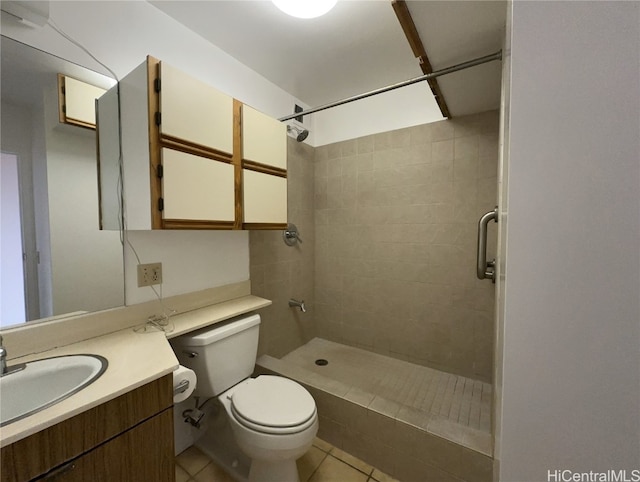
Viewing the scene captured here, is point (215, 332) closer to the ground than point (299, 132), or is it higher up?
closer to the ground

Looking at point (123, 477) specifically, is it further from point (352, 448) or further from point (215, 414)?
point (352, 448)

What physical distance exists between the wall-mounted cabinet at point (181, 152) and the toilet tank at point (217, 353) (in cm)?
54

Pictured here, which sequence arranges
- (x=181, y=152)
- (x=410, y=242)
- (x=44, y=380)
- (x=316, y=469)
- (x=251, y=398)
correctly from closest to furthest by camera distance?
1. (x=44, y=380)
2. (x=181, y=152)
3. (x=251, y=398)
4. (x=316, y=469)
5. (x=410, y=242)

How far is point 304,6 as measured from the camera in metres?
1.12

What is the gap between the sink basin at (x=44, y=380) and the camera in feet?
2.51

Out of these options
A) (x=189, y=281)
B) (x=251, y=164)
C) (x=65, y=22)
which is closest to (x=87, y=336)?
(x=189, y=281)

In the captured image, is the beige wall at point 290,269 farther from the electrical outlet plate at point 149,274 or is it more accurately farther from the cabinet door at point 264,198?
the electrical outlet plate at point 149,274

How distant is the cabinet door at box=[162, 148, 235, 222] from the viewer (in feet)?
3.49

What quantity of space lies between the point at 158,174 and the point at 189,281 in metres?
0.64

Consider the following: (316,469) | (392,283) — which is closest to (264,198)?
→ (392,283)

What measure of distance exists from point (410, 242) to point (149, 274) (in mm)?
1768

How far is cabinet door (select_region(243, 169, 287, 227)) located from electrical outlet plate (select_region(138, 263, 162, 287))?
1.65 feet

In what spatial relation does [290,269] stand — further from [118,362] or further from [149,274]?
[118,362]

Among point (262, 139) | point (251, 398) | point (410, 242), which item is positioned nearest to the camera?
point (251, 398)
